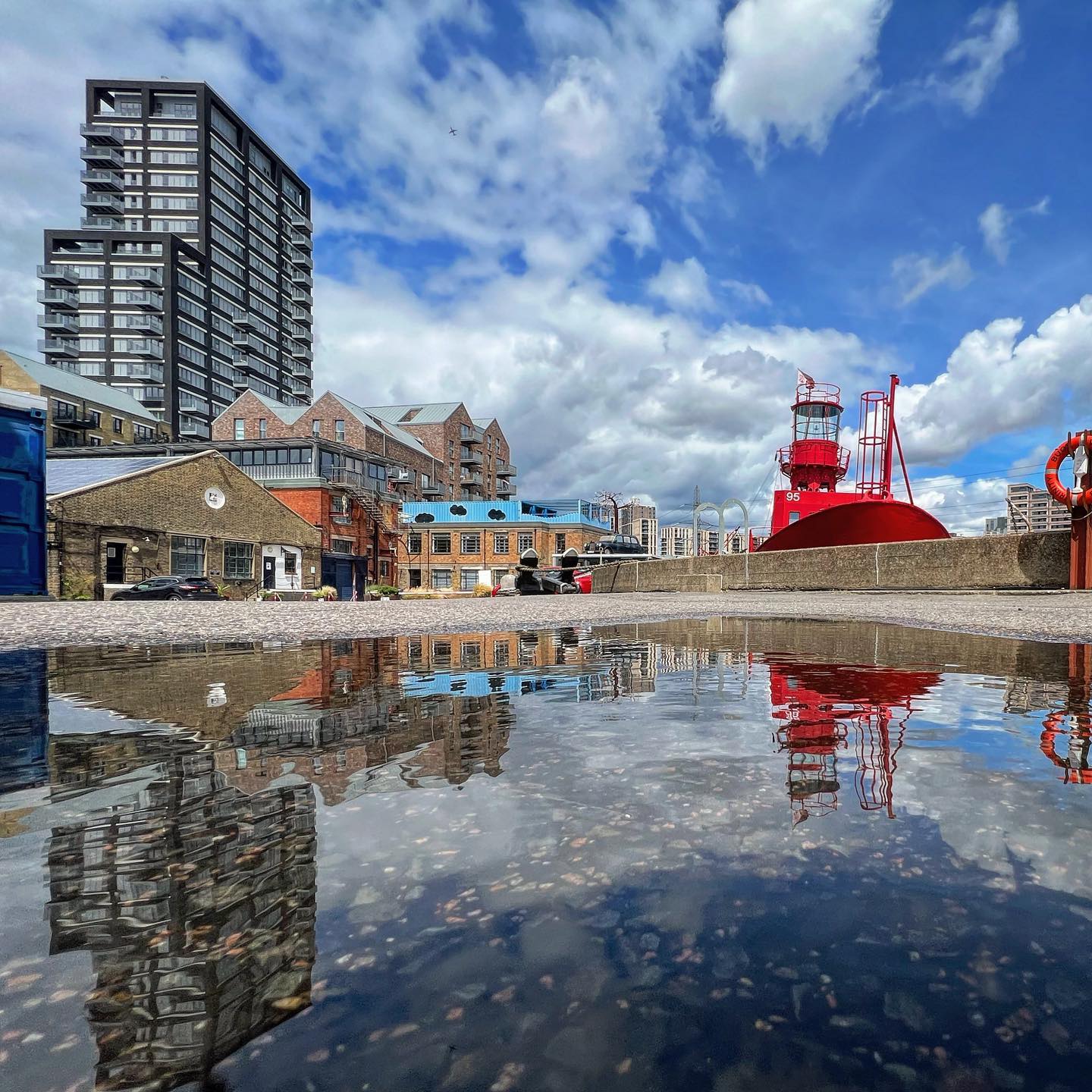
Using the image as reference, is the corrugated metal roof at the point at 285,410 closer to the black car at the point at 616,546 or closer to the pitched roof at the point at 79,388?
the pitched roof at the point at 79,388

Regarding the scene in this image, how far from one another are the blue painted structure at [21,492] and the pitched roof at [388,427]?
45.7 meters

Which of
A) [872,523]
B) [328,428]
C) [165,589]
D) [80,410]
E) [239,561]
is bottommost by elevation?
[165,589]

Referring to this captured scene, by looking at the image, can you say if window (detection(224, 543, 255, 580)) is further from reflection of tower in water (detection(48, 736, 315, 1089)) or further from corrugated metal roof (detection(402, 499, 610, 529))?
reflection of tower in water (detection(48, 736, 315, 1089))

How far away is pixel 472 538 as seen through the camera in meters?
59.4

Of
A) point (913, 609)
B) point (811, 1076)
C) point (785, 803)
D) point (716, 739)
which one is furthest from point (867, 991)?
point (913, 609)

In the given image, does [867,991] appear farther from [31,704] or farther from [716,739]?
[31,704]

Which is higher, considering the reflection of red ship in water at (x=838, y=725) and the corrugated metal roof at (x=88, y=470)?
the corrugated metal roof at (x=88, y=470)

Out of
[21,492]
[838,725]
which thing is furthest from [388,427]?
[838,725]

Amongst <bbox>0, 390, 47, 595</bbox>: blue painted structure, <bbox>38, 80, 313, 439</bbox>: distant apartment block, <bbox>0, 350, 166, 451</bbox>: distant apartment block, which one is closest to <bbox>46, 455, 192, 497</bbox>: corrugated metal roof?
<bbox>0, 390, 47, 595</bbox>: blue painted structure

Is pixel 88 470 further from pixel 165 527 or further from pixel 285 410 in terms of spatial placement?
pixel 285 410

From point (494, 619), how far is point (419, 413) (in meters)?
67.4

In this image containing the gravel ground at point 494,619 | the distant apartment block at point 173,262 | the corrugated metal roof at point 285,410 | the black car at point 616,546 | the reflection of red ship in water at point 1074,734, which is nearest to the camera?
the reflection of red ship in water at point 1074,734

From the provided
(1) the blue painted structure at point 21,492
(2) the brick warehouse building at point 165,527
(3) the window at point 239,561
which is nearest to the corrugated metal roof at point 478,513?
(2) the brick warehouse building at point 165,527

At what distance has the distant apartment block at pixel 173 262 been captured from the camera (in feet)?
252
